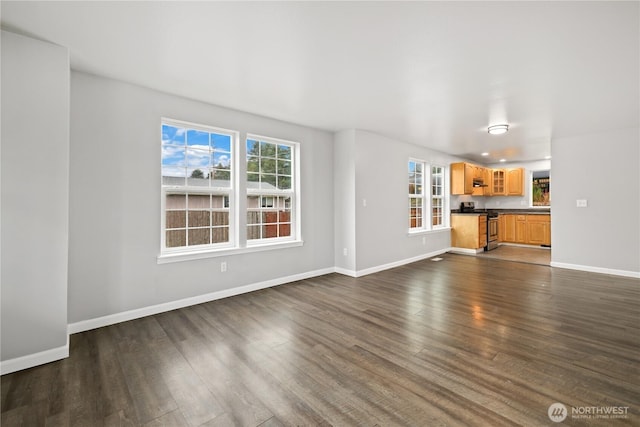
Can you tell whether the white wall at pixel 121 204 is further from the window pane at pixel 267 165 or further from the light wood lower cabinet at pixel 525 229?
the light wood lower cabinet at pixel 525 229

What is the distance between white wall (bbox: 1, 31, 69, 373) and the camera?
7.02 feet

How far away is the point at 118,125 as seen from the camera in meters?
2.98

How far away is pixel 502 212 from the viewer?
8.55 meters

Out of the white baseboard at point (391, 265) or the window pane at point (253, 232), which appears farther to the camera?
the white baseboard at point (391, 265)

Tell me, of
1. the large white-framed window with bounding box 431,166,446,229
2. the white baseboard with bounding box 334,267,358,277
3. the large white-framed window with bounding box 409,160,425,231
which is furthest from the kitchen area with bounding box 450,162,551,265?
the white baseboard with bounding box 334,267,358,277

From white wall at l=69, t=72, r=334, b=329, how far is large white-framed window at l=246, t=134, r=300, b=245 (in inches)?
21.1

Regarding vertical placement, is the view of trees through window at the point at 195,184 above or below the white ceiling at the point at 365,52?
below

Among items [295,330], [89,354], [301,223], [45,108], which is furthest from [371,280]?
[45,108]

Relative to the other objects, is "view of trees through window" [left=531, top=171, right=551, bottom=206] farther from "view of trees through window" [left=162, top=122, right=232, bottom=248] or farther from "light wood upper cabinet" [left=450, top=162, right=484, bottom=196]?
"view of trees through window" [left=162, top=122, right=232, bottom=248]

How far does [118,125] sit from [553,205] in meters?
7.10

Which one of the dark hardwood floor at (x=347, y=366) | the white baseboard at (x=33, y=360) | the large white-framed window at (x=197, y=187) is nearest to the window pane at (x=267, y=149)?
the large white-framed window at (x=197, y=187)

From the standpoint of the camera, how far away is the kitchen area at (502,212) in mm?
7082

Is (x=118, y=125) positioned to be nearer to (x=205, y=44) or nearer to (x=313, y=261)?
(x=205, y=44)

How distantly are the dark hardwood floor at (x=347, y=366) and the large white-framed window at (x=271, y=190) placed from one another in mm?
1133
